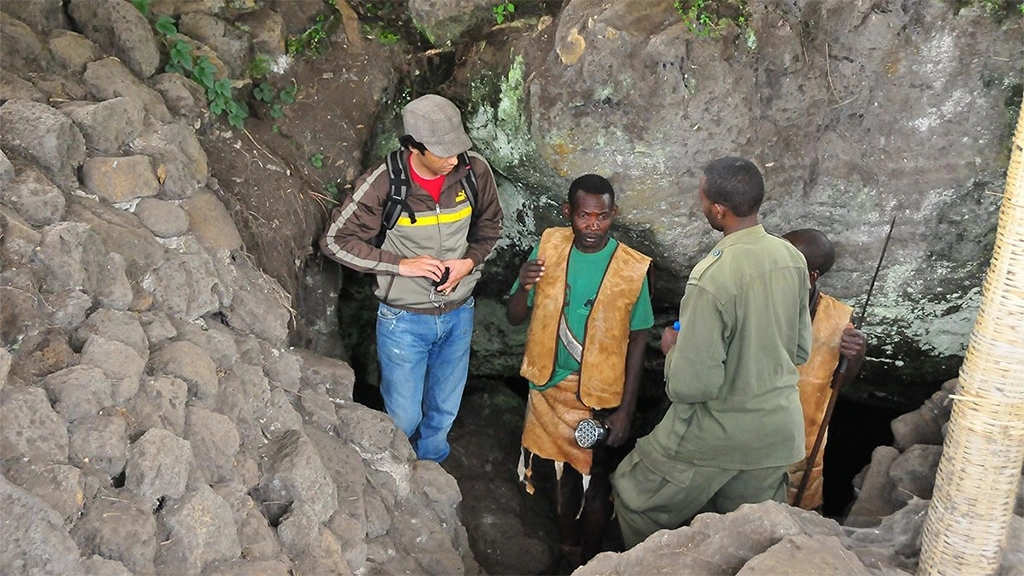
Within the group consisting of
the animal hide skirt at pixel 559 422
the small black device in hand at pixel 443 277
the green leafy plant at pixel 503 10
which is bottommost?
the animal hide skirt at pixel 559 422

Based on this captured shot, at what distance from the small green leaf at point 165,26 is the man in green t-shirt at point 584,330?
1.97 metres

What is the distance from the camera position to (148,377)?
8.85 ft

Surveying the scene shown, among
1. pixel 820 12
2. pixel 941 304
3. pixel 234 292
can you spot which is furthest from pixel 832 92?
pixel 234 292

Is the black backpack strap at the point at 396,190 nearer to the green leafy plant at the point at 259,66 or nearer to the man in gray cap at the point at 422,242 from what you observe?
the man in gray cap at the point at 422,242

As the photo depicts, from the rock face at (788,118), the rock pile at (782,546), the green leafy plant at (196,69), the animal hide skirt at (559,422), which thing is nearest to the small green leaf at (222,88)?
the green leafy plant at (196,69)

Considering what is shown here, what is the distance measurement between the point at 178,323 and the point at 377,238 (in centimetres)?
111

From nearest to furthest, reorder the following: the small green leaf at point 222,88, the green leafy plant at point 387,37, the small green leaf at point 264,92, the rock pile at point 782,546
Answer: the rock pile at point 782,546 → the small green leaf at point 222,88 → the small green leaf at point 264,92 → the green leafy plant at point 387,37

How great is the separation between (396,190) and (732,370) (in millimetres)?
1663

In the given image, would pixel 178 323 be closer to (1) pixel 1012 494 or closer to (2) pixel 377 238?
(2) pixel 377 238

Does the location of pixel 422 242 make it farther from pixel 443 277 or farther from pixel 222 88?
pixel 222 88

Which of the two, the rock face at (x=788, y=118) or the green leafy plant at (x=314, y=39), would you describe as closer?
the rock face at (x=788, y=118)

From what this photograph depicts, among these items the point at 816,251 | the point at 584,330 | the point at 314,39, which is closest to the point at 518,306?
the point at 584,330

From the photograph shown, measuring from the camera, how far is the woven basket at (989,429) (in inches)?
93.5

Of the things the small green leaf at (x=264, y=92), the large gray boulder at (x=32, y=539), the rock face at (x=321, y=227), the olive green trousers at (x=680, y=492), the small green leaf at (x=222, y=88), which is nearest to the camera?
the large gray boulder at (x=32, y=539)
